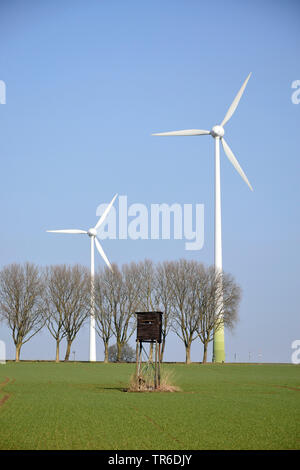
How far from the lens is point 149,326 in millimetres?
33531

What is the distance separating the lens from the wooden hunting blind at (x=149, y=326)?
109ft

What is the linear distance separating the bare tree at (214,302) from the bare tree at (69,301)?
48.7 feet

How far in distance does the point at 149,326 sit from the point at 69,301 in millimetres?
54639

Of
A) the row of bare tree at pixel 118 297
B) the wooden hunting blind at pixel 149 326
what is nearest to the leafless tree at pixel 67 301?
the row of bare tree at pixel 118 297

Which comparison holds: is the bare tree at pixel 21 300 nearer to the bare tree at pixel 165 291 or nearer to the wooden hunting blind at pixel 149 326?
the bare tree at pixel 165 291

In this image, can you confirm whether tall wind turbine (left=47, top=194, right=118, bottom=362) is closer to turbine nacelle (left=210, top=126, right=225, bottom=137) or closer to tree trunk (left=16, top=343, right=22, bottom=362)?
tree trunk (left=16, top=343, right=22, bottom=362)

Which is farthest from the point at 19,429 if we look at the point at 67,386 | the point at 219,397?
the point at 67,386

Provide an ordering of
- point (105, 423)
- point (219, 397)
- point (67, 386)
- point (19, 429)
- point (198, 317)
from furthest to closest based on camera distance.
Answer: point (198, 317), point (67, 386), point (219, 397), point (105, 423), point (19, 429)

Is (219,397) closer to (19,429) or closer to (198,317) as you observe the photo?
(19,429)

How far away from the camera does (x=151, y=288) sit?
8581cm

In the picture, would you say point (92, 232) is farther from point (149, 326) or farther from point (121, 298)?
point (149, 326)

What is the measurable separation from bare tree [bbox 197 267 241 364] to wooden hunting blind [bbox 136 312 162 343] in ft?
154

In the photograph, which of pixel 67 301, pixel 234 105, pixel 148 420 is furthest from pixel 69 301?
pixel 148 420

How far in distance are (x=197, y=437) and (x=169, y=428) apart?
1.76 m
